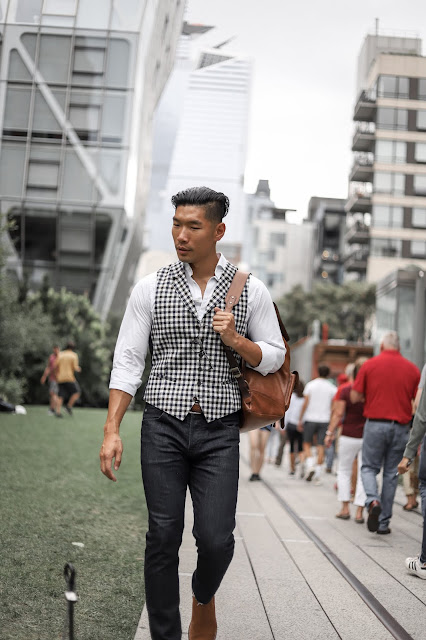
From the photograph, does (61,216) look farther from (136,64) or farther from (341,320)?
(341,320)

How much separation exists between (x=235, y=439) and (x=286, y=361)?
1.56ft

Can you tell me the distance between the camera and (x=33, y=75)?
40.7 m

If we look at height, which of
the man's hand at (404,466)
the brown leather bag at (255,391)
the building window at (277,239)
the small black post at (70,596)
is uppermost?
the building window at (277,239)

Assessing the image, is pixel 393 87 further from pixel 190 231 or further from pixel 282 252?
pixel 282 252

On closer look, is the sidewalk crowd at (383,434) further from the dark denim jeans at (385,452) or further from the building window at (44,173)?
the building window at (44,173)

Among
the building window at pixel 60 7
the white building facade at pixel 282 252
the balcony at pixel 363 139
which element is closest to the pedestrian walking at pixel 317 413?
the building window at pixel 60 7

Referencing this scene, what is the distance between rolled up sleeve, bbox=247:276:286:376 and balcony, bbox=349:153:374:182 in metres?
57.7

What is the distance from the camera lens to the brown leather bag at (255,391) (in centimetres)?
411

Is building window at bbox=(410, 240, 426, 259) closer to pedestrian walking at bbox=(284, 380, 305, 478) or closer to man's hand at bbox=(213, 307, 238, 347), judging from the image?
pedestrian walking at bbox=(284, 380, 305, 478)

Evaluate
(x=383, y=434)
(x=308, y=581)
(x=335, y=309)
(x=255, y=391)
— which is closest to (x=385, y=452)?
(x=383, y=434)

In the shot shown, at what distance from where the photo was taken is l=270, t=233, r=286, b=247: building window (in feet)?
373

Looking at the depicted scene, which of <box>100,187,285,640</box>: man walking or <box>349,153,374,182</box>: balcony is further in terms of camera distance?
<box>349,153,374,182</box>: balcony

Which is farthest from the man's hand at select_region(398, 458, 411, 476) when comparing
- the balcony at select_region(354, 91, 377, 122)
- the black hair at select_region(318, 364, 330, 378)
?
the balcony at select_region(354, 91, 377, 122)

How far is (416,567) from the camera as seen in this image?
708 centimetres
